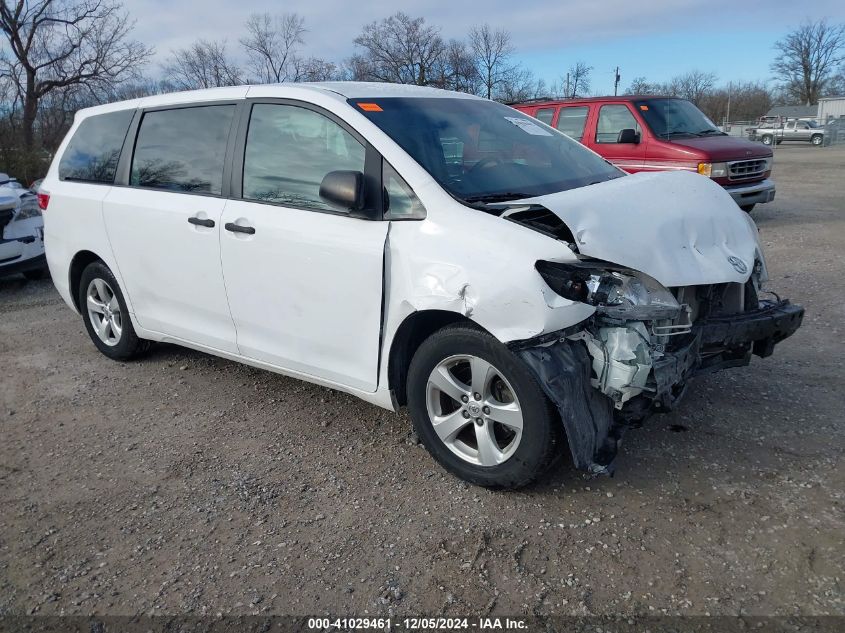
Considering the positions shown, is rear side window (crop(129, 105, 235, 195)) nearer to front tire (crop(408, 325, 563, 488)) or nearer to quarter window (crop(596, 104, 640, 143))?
front tire (crop(408, 325, 563, 488))

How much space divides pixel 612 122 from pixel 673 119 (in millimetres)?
912

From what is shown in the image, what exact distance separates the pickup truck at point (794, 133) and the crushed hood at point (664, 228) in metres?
41.9

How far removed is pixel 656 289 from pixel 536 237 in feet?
1.95

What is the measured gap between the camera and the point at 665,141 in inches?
395

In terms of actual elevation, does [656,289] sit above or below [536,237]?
below

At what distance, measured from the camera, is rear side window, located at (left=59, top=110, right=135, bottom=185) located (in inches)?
192

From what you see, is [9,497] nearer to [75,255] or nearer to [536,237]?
[75,255]

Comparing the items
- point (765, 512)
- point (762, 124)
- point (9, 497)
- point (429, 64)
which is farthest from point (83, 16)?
point (762, 124)

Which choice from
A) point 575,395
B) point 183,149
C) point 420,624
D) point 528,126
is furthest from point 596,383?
point 183,149

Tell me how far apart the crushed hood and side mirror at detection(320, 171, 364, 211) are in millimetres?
802

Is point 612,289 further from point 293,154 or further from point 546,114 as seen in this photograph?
point 546,114

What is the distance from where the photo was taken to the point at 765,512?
119 inches

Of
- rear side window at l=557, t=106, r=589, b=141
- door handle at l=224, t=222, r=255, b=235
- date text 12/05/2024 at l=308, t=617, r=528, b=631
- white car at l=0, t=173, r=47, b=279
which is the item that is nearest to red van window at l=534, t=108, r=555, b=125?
rear side window at l=557, t=106, r=589, b=141

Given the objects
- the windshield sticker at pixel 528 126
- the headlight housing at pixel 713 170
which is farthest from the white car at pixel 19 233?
the headlight housing at pixel 713 170
